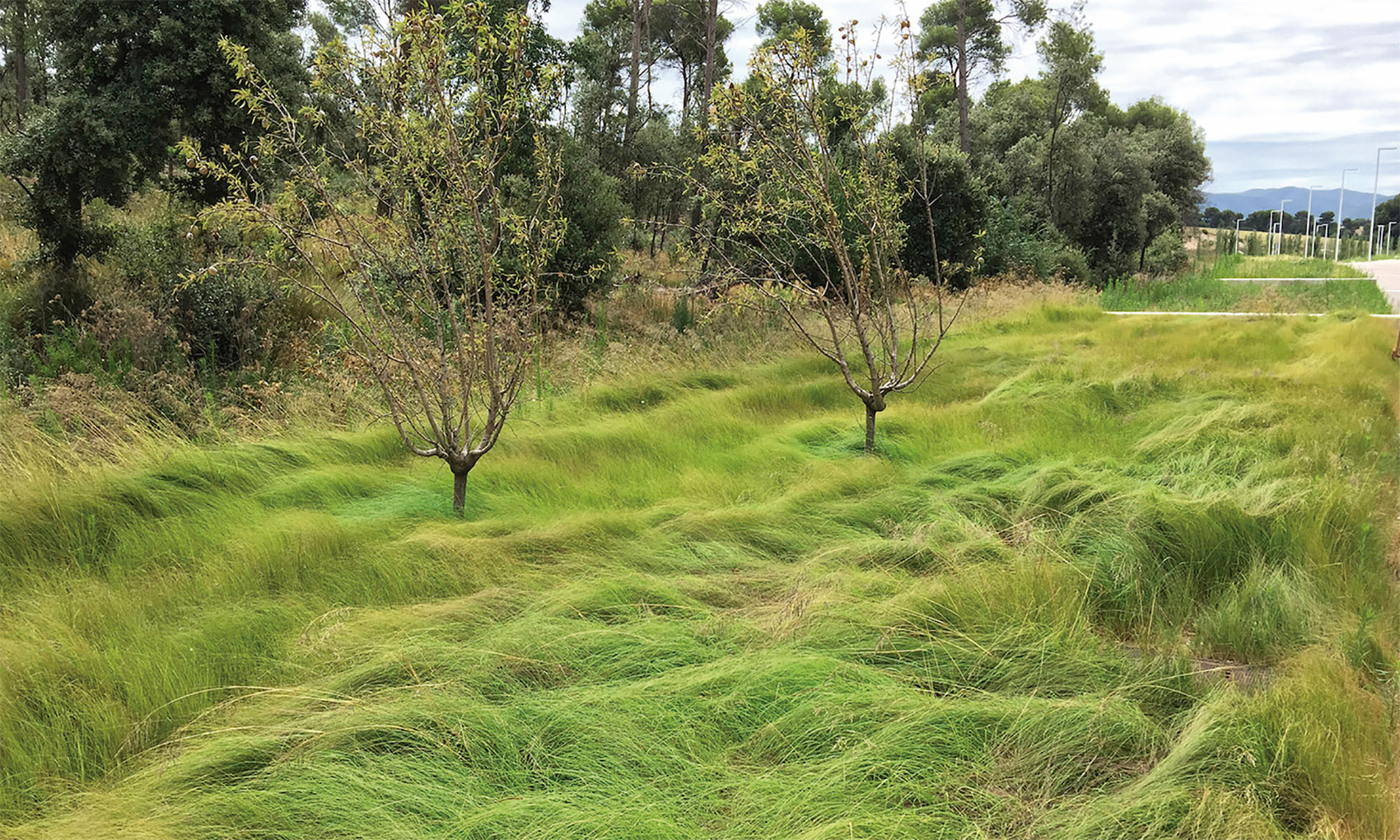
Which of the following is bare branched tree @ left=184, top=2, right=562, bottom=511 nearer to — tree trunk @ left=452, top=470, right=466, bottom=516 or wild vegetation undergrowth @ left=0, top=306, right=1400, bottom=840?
tree trunk @ left=452, top=470, right=466, bottom=516

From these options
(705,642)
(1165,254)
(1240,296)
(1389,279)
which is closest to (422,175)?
(705,642)

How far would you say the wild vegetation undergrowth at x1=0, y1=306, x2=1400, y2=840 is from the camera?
2295 mm

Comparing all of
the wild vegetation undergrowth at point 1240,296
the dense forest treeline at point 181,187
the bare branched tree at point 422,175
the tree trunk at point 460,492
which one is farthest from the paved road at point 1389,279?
the tree trunk at point 460,492

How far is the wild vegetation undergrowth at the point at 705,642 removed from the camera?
2.29 metres

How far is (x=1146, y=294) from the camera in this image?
57.1 ft

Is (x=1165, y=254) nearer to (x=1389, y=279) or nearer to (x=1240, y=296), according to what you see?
(x=1389, y=279)

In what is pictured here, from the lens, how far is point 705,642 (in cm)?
324

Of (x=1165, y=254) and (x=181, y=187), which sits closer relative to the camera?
(x=181, y=187)

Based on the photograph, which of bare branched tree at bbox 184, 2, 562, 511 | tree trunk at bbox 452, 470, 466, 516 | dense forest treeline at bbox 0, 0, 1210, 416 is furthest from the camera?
dense forest treeline at bbox 0, 0, 1210, 416

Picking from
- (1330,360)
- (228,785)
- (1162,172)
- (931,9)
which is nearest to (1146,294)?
(1330,360)

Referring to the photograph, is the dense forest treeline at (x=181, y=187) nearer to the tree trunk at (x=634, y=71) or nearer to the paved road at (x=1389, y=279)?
the tree trunk at (x=634, y=71)

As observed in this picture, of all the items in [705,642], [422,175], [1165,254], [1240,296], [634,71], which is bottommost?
[705,642]

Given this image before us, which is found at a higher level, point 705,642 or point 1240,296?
point 1240,296

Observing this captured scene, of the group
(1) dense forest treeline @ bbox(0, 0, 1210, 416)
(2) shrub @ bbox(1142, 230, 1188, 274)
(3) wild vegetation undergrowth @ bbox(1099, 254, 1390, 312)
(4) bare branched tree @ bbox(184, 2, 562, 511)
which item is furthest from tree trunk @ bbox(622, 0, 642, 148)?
(2) shrub @ bbox(1142, 230, 1188, 274)
